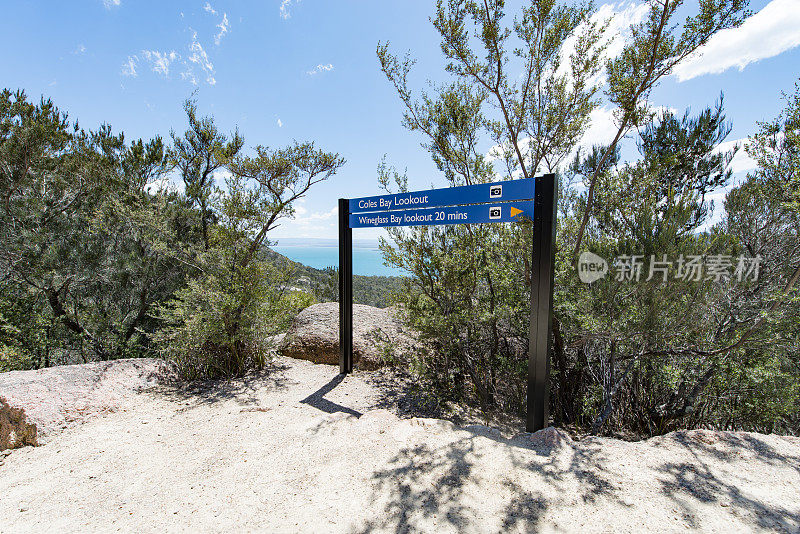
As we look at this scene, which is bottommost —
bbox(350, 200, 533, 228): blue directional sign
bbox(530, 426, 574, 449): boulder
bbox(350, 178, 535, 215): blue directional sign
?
bbox(530, 426, 574, 449): boulder

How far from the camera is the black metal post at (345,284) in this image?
519 cm

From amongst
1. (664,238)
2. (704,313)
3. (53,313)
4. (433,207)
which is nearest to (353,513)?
(433,207)

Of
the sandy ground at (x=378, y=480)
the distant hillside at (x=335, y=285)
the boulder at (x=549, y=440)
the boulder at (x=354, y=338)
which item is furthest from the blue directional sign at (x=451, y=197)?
the sandy ground at (x=378, y=480)

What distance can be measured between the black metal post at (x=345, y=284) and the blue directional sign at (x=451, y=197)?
0.64 ft

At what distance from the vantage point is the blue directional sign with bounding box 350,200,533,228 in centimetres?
344

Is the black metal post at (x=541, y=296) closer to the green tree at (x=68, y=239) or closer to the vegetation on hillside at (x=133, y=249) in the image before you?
the vegetation on hillside at (x=133, y=249)

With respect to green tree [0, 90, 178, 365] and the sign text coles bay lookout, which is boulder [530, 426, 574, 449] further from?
green tree [0, 90, 178, 365]

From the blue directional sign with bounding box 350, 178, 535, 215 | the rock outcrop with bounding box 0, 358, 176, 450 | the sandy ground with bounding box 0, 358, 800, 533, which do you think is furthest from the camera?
the blue directional sign with bounding box 350, 178, 535, 215

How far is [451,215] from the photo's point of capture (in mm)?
3914

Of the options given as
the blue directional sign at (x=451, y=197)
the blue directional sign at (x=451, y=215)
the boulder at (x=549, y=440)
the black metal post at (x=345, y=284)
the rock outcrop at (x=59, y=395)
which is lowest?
the boulder at (x=549, y=440)

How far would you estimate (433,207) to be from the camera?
4.14 meters

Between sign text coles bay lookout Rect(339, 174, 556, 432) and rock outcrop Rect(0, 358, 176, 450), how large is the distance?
3795 mm

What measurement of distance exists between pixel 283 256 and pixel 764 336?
6.29 m

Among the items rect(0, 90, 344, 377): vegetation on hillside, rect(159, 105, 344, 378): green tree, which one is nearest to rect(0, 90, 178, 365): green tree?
rect(0, 90, 344, 377): vegetation on hillside
